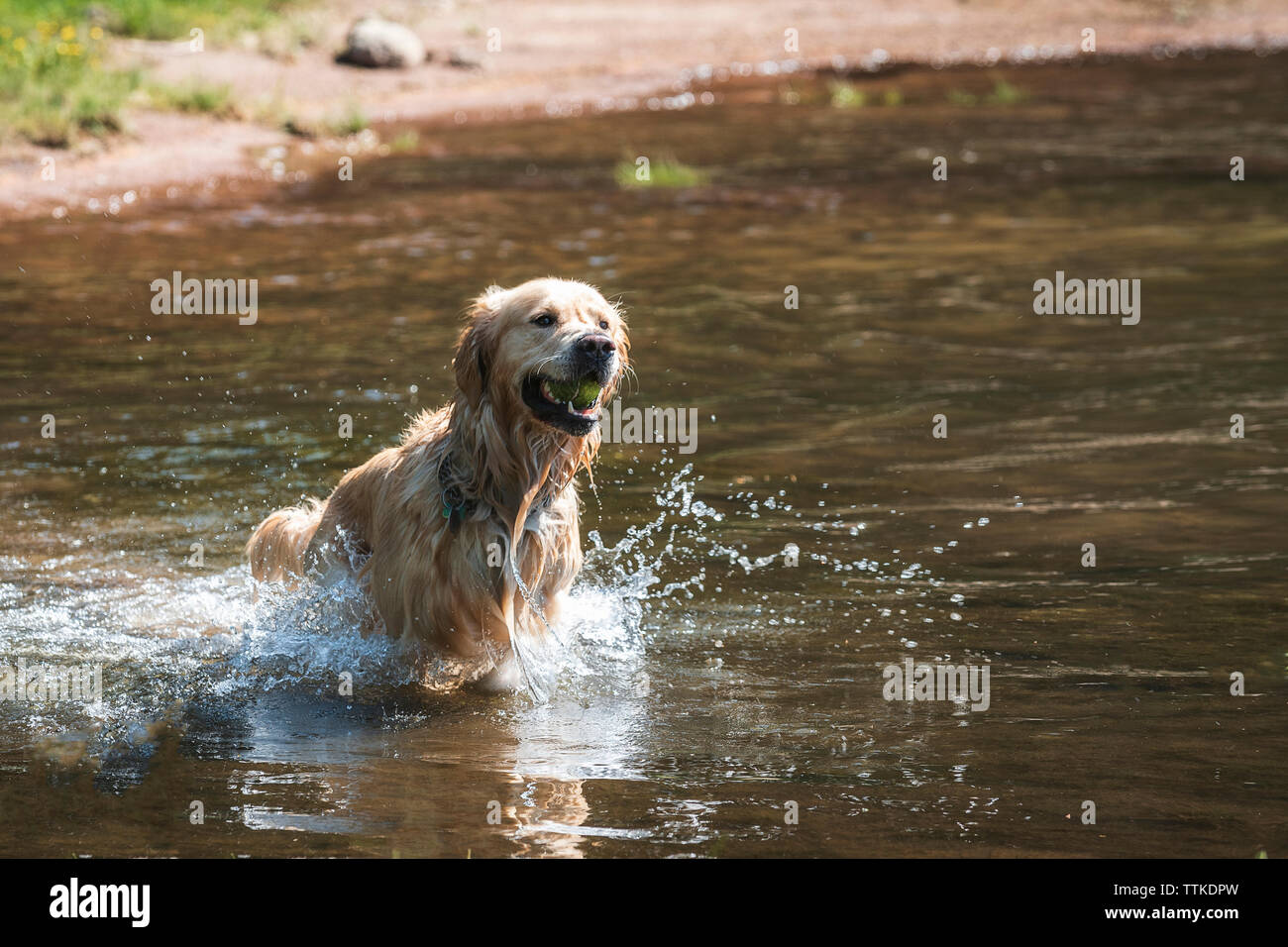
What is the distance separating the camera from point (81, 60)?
23078mm

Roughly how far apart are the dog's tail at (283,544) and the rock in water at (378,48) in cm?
2380

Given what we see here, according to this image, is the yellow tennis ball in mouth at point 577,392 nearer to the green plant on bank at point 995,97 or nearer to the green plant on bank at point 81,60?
the green plant on bank at point 81,60

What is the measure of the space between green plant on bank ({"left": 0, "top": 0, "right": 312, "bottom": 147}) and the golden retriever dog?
1556cm

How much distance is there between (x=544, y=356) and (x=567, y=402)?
21 centimetres

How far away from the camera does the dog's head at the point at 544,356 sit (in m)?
5.94

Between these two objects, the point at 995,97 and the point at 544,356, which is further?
the point at 995,97

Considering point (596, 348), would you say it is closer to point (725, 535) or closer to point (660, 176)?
point (725, 535)

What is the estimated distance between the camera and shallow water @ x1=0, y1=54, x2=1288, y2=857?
533cm

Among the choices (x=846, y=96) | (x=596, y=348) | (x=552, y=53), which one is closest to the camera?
(x=596, y=348)

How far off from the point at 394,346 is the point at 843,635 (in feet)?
20.0

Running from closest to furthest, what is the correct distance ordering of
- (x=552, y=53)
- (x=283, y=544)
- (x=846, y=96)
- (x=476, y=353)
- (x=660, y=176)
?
(x=476, y=353), (x=283, y=544), (x=660, y=176), (x=846, y=96), (x=552, y=53)

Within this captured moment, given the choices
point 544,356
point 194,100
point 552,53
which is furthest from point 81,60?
point 544,356

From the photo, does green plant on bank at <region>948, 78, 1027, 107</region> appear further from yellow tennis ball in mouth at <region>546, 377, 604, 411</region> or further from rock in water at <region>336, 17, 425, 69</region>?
yellow tennis ball in mouth at <region>546, 377, 604, 411</region>

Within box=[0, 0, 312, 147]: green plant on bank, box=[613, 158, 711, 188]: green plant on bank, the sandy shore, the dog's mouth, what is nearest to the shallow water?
box=[613, 158, 711, 188]: green plant on bank
